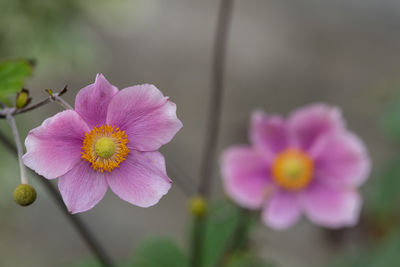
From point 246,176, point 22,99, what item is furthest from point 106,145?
point 246,176

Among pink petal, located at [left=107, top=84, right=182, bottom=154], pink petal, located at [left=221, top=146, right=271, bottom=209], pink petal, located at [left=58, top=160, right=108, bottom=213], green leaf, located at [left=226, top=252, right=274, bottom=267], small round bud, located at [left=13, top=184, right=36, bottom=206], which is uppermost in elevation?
pink petal, located at [left=107, top=84, right=182, bottom=154]

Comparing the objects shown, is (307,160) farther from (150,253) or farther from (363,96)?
(363,96)

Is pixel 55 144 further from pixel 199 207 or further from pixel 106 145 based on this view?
pixel 199 207

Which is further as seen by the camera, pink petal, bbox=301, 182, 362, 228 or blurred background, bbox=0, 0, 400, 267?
blurred background, bbox=0, 0, 400, 267

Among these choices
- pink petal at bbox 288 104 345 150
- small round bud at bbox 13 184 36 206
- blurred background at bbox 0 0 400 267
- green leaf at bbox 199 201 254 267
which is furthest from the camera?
blurred background at bbox 0 0 400 267

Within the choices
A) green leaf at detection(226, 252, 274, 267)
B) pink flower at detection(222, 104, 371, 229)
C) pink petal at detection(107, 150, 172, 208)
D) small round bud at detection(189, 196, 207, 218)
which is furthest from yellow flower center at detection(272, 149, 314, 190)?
pink petal at detection(107, 150, 172, 208)

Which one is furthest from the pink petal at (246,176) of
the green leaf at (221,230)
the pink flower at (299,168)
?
the green leaf at (221,230)

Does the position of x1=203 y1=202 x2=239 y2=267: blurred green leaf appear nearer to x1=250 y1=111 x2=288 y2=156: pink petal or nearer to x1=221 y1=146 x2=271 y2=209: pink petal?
x1=221 y1=146 x2=271 y2=209: pink petal
